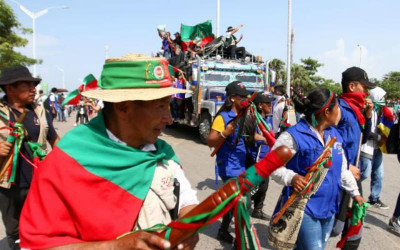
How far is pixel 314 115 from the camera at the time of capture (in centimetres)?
263

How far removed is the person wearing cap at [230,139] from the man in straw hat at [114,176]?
7.06ft

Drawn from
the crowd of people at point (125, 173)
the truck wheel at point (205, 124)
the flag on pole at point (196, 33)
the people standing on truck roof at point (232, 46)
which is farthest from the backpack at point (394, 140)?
the flag on pole at point (196, 33)

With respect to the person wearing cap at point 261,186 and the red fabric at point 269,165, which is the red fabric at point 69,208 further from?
the person wearing cap at point 261,186

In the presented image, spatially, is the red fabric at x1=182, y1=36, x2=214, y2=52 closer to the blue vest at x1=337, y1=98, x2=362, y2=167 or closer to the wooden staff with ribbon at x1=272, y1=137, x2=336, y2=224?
the blue vest at x1=337, y1=98, x2=362, y2=167

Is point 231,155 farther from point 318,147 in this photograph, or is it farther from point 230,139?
point 318,147

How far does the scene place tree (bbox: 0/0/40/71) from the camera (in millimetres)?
17203

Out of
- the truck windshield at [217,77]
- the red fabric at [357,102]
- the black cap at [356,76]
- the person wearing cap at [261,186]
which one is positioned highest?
the truck windshield at [217,77]

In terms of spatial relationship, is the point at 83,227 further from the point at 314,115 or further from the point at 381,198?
the point at 381,198

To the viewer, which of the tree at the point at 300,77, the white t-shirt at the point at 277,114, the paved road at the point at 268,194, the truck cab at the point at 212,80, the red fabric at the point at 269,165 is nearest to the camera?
the red fabric at the point at 269,165

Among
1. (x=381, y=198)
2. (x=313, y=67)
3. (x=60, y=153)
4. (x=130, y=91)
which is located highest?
(x=313, y=67)

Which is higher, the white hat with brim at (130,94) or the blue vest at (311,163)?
the white hat with brim at (130,94)

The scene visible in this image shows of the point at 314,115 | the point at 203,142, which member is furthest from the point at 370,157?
the point at 203,142

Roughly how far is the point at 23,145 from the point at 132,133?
1.93m

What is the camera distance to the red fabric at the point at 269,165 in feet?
3.29
